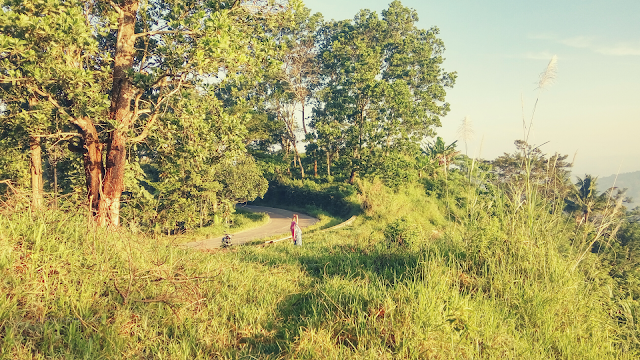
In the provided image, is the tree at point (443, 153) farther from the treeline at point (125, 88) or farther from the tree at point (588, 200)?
the treeline at point (125, 88)

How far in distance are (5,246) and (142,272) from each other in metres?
1.43

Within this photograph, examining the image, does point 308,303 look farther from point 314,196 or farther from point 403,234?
point 314,196

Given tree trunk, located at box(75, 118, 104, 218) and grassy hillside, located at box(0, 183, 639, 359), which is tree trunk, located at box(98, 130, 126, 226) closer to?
tree trunk, located at box(75, 118, 104, 218)

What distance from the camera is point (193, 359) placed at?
139 inches

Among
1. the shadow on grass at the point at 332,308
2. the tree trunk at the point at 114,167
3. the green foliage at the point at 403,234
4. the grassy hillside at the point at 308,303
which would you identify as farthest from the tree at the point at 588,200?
the tree trunk at the point at 114,167

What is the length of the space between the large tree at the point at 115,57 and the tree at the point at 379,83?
22.3 metres

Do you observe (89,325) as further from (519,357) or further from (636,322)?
(636,322)

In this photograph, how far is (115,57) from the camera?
852 cm

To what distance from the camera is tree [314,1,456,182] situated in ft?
102

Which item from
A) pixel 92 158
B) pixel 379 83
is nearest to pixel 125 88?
pixel 92 158

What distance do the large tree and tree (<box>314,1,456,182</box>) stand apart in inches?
Answer: 879

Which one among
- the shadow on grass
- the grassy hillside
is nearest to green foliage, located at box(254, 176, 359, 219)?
the shadow on grass

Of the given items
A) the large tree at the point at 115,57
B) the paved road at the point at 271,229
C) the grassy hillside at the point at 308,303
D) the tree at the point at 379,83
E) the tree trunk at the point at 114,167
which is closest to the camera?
the grassy hillside at the point at 308,303

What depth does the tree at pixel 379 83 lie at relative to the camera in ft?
102
